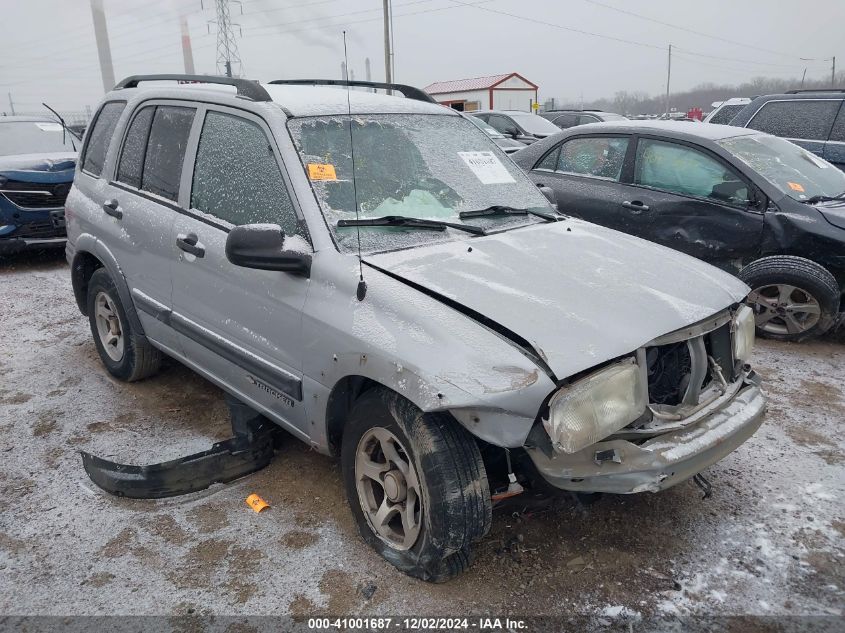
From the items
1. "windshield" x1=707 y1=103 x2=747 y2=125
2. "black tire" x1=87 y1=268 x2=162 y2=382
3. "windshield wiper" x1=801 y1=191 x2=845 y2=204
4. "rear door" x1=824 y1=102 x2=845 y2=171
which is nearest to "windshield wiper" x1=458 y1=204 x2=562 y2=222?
"black tire" x1=87 y1=268 x2=162 y2=382

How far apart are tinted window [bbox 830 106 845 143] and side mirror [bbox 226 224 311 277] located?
7313mm

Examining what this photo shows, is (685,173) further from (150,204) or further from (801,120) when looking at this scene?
(150,204)

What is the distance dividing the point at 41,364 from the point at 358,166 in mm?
3239

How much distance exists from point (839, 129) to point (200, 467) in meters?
7.78

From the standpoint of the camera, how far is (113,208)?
3.94 metres

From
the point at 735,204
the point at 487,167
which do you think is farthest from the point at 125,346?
the point at 735,204

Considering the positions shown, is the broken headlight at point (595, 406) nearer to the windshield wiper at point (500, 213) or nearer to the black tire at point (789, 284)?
the windshield wiper at point (500, 213)

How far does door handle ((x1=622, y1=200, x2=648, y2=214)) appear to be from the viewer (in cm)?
540

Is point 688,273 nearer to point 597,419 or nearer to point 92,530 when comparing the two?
point 597,419

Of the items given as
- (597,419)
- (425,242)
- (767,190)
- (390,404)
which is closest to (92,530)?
(390,404)

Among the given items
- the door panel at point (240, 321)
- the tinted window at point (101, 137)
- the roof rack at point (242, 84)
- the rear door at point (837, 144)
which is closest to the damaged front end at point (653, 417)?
the door panel at point (240, 321)

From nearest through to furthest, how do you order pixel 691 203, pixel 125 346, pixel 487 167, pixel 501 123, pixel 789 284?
pixel 487 167 → pixel 125 346 → pixel 789 284 → pixel 691 203 → pixel 501 123

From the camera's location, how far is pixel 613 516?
297cm

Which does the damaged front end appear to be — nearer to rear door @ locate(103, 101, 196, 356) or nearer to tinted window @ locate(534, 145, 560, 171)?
rear door @ locate(103, 101, 196, 356)
